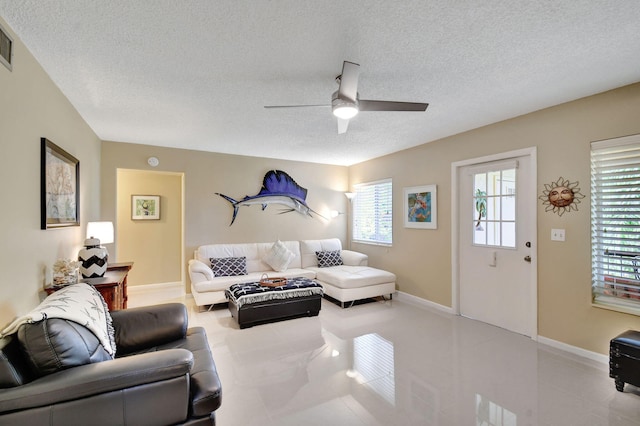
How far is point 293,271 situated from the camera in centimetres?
518

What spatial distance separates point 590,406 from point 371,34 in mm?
3034

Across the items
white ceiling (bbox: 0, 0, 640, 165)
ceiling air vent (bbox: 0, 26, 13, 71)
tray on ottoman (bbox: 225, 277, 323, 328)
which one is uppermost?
white ceiling (bbox: 0, 0, 640, 165)

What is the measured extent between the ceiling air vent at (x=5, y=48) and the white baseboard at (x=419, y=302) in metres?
5.01

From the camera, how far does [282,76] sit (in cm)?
247

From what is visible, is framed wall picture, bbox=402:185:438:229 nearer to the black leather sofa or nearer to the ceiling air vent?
the black leather sofa

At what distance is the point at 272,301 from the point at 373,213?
112 inches

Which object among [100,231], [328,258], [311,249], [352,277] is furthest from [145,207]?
[352,277]

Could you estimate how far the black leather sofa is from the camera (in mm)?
1225

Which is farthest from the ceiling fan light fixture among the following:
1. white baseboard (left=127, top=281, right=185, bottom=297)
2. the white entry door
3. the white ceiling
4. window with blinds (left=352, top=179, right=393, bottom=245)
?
white baseboard (left=127, top=281, right=185, bottom=297)

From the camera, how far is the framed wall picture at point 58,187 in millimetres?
2256

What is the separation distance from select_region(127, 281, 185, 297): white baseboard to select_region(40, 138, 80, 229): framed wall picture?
8.90 feet

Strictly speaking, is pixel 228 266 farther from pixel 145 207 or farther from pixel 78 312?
pixel 78 312

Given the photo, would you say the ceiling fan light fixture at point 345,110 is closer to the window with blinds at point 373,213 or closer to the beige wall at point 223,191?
the window with blinds at point 373,213

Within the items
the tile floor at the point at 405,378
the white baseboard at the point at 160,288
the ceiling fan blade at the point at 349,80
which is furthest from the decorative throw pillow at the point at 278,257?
the ceiling fan blade at the point at 349,80
